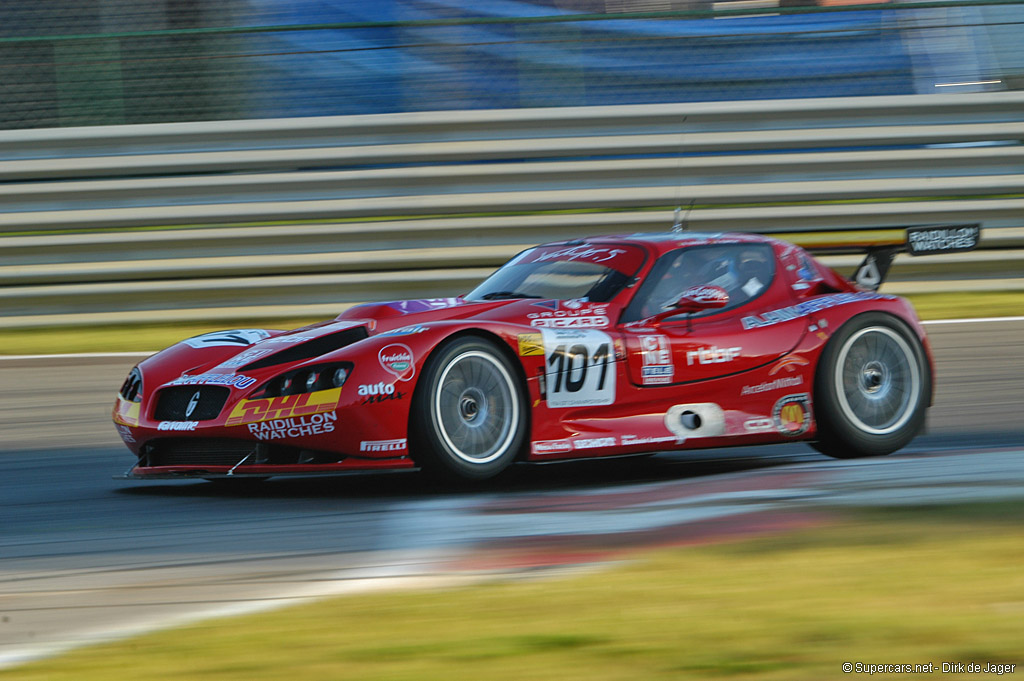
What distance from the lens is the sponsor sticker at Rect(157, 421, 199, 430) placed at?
5.56 metres

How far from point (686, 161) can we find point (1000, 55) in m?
3.30

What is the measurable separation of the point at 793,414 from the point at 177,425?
115 inches

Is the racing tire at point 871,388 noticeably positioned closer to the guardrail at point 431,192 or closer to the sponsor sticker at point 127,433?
the sponsor sticker at point 127,433

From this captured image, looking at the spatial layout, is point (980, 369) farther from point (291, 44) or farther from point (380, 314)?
point (291, 44)

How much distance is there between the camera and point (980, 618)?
3.17 metres

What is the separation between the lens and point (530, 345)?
5.68m

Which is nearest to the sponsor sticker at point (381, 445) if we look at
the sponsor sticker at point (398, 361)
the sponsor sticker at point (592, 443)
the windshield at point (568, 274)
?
the sponsor sticker at point (398, 361)

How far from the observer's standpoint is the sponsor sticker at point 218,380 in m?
A: 5.53

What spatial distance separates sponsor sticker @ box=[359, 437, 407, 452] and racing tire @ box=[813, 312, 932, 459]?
2.24 m

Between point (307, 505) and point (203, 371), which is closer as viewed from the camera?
point (307, 505)

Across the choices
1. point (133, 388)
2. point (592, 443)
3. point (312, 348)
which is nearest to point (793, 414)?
point (592, 443)

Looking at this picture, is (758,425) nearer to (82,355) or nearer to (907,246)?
(907,246)

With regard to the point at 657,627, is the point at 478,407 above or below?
above

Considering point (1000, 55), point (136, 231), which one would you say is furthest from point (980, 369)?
point (136, 231)
